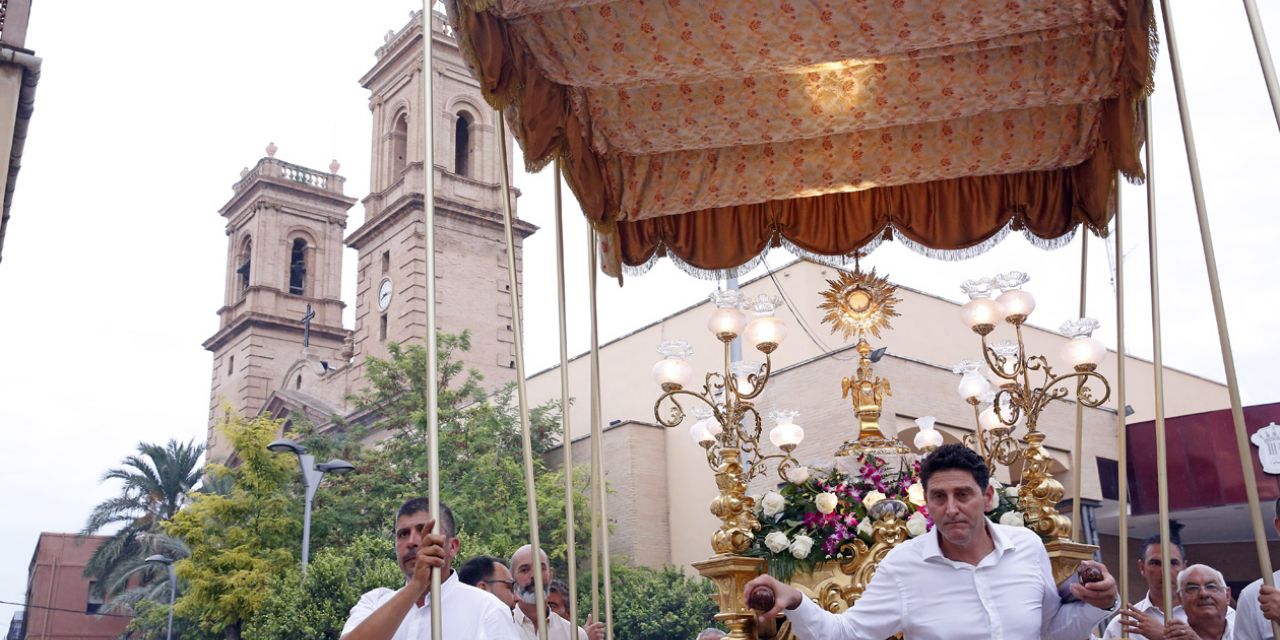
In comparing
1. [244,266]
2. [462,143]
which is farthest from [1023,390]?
[244,266]

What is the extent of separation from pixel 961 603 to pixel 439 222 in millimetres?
39108

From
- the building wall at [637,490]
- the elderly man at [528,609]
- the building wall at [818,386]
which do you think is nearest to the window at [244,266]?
the building wall at [818,386]

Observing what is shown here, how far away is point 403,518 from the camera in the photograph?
4.79m

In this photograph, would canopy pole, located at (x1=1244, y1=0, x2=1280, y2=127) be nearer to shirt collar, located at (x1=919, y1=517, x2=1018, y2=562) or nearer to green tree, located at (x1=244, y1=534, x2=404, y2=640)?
shirt collar, located at (x1=919, y1=517, x2=1018, y2=562)

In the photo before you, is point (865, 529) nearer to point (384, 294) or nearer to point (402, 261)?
point (402, 261)

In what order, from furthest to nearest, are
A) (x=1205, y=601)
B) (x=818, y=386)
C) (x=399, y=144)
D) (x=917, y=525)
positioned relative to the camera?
(x=399, y=144)
(x=818, y=386)
(x=917, y=525)
(x=1205, y=601)

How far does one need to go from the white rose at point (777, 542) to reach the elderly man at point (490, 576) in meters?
1.58

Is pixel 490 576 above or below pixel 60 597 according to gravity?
below

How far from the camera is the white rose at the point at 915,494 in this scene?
729cm

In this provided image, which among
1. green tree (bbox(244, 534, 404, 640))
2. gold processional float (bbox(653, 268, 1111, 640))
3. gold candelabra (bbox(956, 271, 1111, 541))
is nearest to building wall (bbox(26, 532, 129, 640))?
green tree (bbox(244, 534, 404, 640))

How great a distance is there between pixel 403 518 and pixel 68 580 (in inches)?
2783

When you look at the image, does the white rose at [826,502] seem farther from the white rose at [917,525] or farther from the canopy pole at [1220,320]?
the canopy pole at [1220,320]

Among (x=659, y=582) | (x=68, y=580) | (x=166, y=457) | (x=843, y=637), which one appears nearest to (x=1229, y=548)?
(x=659, y=582)

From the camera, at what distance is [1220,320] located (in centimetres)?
446
